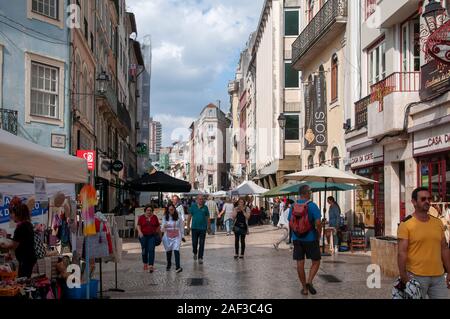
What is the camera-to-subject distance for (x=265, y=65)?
157 ft

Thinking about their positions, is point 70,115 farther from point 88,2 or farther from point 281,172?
point 281,172

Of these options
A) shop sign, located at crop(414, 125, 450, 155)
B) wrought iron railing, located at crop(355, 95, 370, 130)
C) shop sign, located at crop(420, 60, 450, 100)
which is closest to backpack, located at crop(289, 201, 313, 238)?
shop sign, located at crop(414, 125, 450, 155)

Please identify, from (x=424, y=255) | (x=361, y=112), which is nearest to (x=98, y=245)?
(x=424, y=255)

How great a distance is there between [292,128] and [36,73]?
22.2 m

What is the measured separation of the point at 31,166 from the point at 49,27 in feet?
51.4

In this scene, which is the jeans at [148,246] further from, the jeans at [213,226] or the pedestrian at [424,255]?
the jeans at [213,226]

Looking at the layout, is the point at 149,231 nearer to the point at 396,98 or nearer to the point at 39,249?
the point at 39,249

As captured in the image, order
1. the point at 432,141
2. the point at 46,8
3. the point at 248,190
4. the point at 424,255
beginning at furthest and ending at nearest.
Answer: the point at 248,190
the point at 46,8
the point at 432,141
the point at 424,255

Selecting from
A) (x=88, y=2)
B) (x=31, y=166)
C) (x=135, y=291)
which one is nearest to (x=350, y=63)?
(x=88, y=2)

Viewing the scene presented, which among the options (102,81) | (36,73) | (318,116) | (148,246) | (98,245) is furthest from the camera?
(318,116)

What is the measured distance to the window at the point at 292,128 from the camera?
134 feet

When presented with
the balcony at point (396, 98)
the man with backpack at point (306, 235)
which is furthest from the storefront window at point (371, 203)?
the man with backpack at point (306, 235)

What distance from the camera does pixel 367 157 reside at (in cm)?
2245

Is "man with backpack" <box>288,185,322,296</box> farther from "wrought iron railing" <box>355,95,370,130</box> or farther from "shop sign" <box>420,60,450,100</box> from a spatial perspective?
"wrought iron railing" <box>355,95,370,130</box>
